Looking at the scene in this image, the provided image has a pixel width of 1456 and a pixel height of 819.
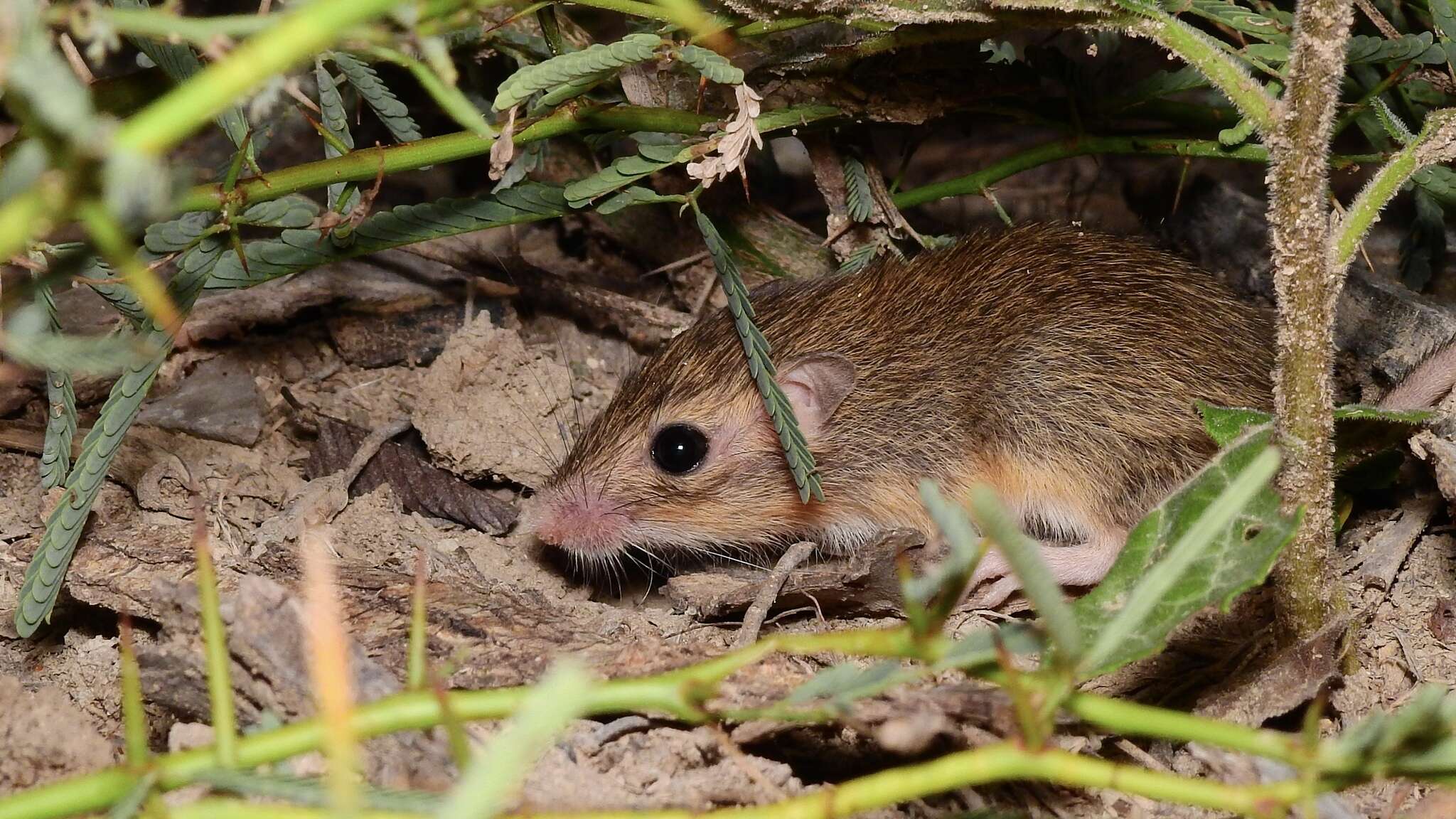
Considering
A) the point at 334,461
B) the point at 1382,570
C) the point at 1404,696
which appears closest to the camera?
the point at 1404,696

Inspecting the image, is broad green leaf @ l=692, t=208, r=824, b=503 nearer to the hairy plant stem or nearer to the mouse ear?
the mouse ear

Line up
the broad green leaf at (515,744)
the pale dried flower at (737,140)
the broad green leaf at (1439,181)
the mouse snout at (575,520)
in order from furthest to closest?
the mouse snout at (575,520), the broad green leaf at (1439,181), the pale dried flower at (737,140), the broad green leaf at (515,744)

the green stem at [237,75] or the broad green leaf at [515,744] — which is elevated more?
the green stem at [237,75]

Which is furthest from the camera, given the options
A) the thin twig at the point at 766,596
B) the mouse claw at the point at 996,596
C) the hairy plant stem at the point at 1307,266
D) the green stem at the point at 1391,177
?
the mouse claw at the point at 996,596

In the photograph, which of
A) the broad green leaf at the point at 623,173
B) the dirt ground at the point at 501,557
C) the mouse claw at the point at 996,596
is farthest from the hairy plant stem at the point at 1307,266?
the broad green leaf at the point at 623,173

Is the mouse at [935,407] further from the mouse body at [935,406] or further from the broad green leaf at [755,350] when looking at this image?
the broad green leaf at [755,350]

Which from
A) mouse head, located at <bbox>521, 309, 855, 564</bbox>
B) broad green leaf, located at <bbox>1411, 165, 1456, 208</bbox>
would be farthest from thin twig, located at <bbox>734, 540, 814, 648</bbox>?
broad green leaf, located at <bbox>1411, 165, 1456, 208</bbox>

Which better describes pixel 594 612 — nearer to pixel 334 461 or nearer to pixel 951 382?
pixel 334 461

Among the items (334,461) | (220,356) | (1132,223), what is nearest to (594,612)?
(334,461)
